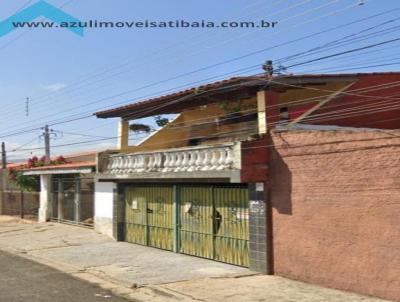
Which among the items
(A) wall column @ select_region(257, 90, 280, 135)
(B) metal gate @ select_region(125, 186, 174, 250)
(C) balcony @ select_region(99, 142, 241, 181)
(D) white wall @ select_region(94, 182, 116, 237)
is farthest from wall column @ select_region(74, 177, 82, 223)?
(A) wall column @ select_region(257, 90, 280, 135)

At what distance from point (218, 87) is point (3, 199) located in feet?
77.3

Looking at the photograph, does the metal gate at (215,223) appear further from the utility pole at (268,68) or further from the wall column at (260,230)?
the utility pole at (268,68)

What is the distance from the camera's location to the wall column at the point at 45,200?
27.9m

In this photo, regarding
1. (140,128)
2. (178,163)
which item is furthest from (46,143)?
(178,163)

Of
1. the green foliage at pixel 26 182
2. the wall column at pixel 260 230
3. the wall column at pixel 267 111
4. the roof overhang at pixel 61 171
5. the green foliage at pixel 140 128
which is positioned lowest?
the wall column at pixel 260 230

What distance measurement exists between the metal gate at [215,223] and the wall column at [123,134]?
4713 millimetres

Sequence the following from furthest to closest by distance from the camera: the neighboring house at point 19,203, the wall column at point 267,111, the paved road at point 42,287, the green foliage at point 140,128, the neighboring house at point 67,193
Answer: the neighboring house at point 19,203 → the neighboring house at point 67,193 → the green foliage at point 140,128 → the wall column at point 267,111 → the paved road at point 42,287

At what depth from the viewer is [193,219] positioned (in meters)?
15.8

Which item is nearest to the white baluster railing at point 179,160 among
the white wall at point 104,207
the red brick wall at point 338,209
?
the white wall at point 104,207

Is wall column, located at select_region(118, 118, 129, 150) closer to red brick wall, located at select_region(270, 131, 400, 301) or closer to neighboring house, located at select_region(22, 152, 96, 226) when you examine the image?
neighboring house, located at select_region(22, 152, 96, 226)

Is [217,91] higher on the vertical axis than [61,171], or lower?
higher

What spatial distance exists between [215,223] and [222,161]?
1.93 meters

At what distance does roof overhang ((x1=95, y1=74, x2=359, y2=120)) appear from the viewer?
44.2 feet

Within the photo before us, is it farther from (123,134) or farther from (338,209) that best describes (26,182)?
(338,209)
